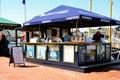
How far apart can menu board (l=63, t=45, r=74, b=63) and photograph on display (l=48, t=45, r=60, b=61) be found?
57cm

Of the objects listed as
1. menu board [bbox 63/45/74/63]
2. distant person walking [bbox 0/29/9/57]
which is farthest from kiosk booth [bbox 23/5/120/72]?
distant person walking [bbox 0/29/9/57]

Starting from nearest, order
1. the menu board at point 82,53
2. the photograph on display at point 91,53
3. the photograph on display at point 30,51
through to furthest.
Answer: the menu board at point 82,53
the photograph on display at point 91,53
the photograph on display at point 30,51

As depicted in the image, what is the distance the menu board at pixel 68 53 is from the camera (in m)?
12.8

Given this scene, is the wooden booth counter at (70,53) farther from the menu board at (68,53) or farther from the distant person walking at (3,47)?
the distant person walking at (3,47)

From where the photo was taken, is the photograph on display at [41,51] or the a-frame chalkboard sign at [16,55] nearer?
the a-frame chalkboard sign at [16,55]

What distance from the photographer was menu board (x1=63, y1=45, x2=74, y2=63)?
41.9 feet

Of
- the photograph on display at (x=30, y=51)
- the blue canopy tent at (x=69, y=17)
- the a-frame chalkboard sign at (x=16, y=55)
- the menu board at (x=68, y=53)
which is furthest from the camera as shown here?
the photograph on display at (x=30, y=51)

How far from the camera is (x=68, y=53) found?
13008 millimetres

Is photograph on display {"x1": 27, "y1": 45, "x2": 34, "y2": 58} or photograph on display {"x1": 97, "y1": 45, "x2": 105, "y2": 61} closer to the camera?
photograph on display {"x1": 97, "y1": 45, "x2": 105, "y2": 61}

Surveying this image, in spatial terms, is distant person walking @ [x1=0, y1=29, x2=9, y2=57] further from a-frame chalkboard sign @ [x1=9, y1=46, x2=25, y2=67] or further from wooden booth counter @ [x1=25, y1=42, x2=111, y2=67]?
a-frame chalkboard sign @ [x1=9, y1=46, x2=25, y2=67]

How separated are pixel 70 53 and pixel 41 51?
2.75 m

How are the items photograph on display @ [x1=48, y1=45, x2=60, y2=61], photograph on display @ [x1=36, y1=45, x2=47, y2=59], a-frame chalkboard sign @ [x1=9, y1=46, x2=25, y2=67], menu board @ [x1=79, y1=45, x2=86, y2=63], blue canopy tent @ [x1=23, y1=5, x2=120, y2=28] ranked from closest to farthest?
blue canopy tent @ [x1=23, y1=5, x2=120, y2=28]
menu board @ [x1=79, y1=45, x2=86, y2=63]
photograph on display @ [x1=48, y1=45, x2=60, y2=61]
a-frame chalkboard sign @ [x1=9, y1=46, x2=25, y2=67]
photograph on display @ [x1=36, y1=45, x2=47, y2=59]

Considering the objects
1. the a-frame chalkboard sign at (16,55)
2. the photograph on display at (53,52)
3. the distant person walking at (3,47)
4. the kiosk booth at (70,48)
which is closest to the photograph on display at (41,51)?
the kiosk booth at (70,48)

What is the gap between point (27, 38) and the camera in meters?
21.4
